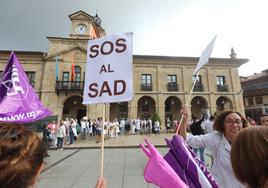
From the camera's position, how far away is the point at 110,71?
2.75 metres

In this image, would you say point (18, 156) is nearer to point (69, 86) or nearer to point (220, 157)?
point (220, 157)

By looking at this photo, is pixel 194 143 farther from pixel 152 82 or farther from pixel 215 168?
pixel 152 82

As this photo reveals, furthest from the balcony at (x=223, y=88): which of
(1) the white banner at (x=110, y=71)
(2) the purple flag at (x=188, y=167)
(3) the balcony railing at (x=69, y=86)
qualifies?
(2) the purple flag at (x=188, y=167)

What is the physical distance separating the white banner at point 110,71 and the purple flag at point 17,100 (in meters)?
1.44

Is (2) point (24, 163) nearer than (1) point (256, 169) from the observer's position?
Yes

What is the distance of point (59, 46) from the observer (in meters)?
26.5

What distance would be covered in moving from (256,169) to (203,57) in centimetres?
205

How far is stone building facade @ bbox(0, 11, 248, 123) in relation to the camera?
25203 mm

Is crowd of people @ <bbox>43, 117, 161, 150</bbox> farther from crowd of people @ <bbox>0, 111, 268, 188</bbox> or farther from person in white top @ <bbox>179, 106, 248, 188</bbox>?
crowd of people @ <bbox>0, 111, 268, 188</bbox>

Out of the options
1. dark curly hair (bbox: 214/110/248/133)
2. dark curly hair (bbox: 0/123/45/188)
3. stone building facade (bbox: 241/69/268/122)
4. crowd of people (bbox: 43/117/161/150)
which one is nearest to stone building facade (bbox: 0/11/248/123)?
crowd of people (bbox: 43/117/161/150)

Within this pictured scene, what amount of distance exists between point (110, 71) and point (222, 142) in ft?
5.98

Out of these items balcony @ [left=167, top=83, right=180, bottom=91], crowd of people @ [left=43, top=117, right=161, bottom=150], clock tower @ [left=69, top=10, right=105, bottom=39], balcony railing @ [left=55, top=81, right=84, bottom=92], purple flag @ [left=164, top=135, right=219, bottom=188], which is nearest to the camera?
purple flag @ [left=164, top=135, right=219, bottom=188]

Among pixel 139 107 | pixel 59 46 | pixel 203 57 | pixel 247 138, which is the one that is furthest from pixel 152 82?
pixel 247 138

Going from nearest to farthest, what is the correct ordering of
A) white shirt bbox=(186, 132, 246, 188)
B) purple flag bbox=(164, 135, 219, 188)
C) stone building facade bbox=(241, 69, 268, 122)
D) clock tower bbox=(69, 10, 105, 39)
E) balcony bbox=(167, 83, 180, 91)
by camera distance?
purple flag bbox=(164, 135, 219, 188), white shirt bbox=(186, 132, 246, 188), clock tower bbox=(69, 10, 105, 39), balcony bbox=(167, 83, 180, 91), stone building facade bbox=(241, 69, 268, 122)
